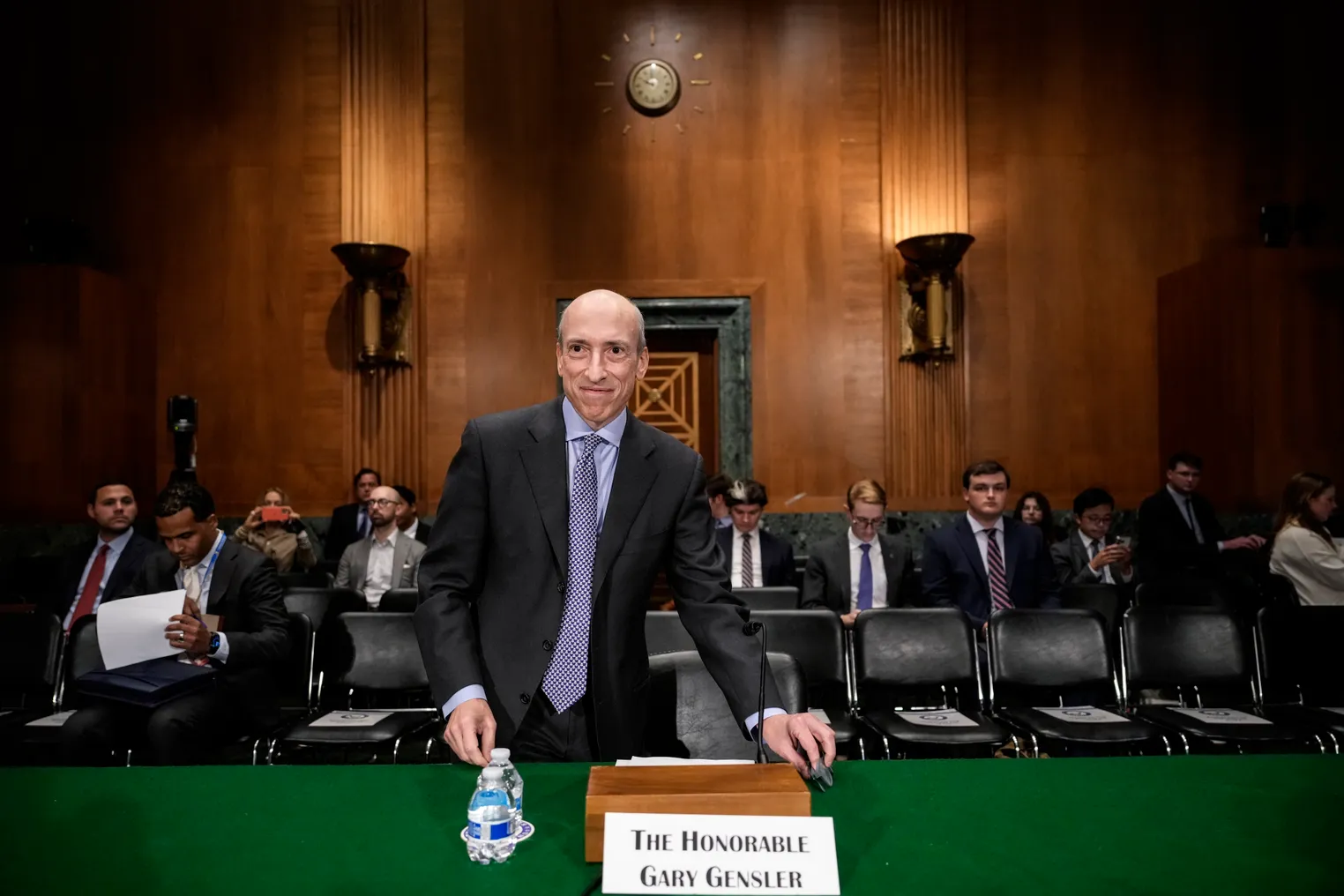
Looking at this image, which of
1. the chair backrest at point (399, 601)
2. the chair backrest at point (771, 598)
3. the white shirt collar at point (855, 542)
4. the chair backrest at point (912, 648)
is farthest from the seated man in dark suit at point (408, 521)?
the chair backrest at point (912, 648)

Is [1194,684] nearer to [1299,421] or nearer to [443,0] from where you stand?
[1299,421]

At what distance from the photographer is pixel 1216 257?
7254mm

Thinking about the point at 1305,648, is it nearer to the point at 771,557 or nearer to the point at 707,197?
the point at 771,557

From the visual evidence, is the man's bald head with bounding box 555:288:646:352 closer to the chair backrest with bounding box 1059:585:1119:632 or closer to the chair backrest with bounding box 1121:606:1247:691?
the chair backrest with bounding box 1121:606:1247:691

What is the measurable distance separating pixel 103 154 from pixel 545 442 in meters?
7.82

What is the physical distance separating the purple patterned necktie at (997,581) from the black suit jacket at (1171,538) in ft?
6.52

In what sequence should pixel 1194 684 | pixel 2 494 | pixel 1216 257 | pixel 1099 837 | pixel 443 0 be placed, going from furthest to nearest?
pixel 443 0 < pixel 1216 257 < pixel 2 494 < pixel 1194 684 < pixel 1099 837

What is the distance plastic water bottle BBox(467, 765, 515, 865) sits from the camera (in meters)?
1.40

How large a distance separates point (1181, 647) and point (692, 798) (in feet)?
12.0

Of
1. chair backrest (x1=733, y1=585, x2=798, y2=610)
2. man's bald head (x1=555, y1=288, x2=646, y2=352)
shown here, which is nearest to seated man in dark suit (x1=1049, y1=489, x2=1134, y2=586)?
chair backrest (x1=733, y1=585, x2=798, y2=610)

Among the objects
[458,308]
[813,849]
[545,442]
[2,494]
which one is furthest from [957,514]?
[2,494]

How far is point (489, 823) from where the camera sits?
140cm

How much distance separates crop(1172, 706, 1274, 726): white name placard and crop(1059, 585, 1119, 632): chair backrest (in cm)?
100

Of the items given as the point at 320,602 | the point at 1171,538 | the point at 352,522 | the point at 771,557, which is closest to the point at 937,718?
the point at 771,557
